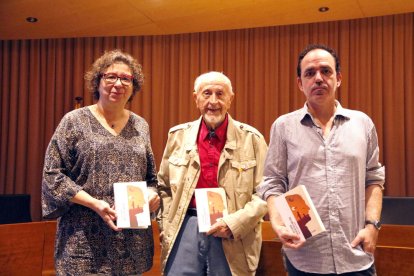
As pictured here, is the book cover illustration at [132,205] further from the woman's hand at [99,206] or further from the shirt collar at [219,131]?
the shirt collar at [219,131]

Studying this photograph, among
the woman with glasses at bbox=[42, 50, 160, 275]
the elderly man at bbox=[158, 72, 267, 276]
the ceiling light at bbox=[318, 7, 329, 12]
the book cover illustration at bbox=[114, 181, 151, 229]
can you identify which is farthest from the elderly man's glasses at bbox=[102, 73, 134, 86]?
the ceiling light at bbox=[318, 7, 329, 12]

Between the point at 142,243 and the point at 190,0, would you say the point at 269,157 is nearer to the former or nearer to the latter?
the point at 142,243

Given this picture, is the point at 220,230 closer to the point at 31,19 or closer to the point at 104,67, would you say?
the point at 104,67

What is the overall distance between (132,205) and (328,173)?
0.93 meters

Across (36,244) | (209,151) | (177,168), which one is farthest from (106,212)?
(36,244)

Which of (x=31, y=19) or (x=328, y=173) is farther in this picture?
(x=31, y=19)

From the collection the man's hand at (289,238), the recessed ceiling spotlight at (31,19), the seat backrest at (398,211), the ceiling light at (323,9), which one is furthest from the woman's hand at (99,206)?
the recessed ceiling spotlight at (31,19)

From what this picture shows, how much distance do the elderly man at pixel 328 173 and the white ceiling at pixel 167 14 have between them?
11.0ft

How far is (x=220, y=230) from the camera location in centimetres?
226

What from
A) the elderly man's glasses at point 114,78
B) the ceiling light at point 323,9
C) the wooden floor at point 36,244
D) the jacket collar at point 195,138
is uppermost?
the ceiling light at point 323,9

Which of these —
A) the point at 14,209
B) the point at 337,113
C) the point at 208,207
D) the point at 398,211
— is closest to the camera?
the point at 337,113

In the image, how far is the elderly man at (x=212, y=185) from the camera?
7.56 ft

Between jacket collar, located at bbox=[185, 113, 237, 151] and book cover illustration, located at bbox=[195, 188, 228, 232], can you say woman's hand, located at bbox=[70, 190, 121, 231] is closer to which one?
book cover illustration, located at bbox=[195, 188, 228, 232]

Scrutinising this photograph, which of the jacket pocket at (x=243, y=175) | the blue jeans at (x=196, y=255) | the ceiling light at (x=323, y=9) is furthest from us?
the ceiling light at (x=323, y=9)
